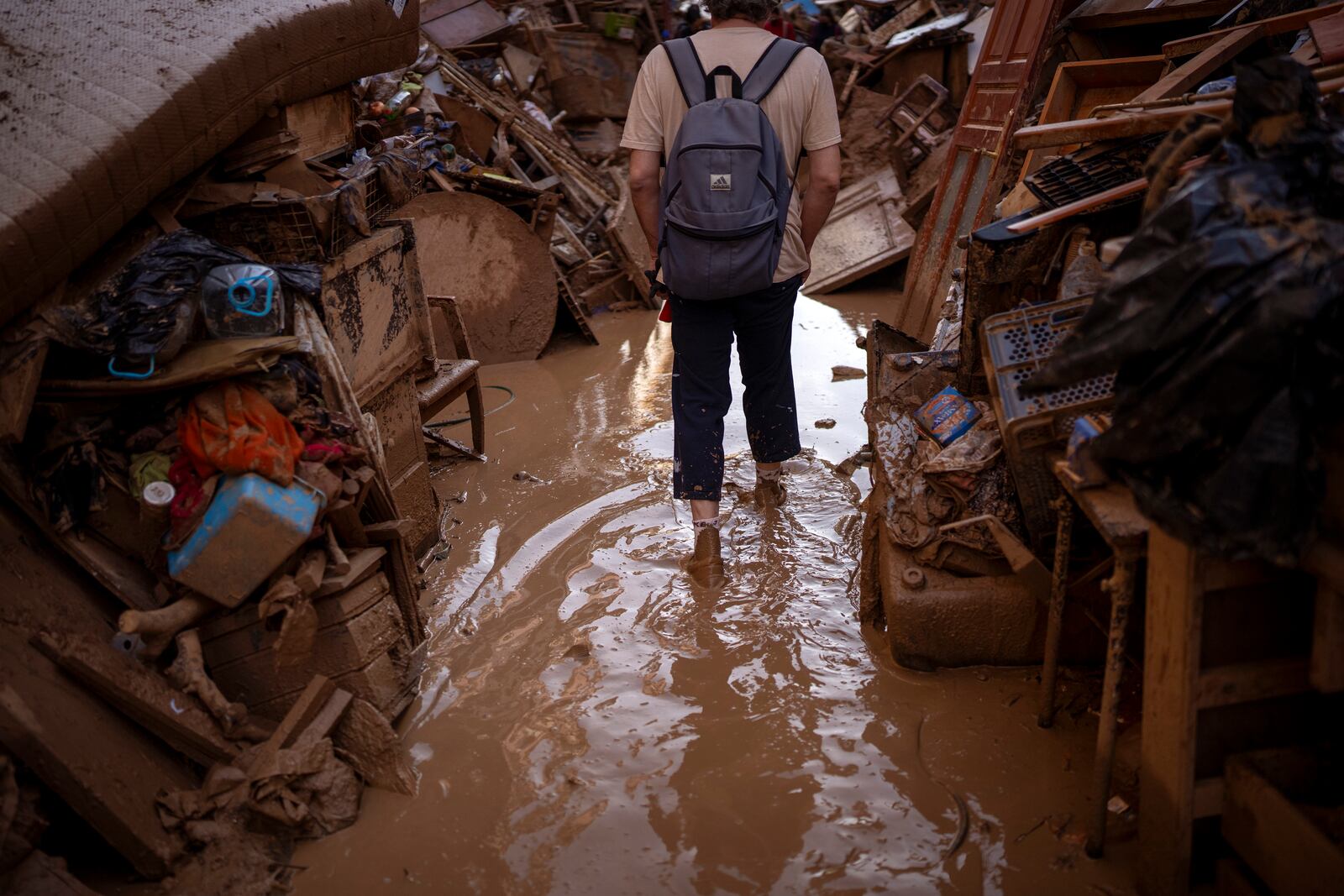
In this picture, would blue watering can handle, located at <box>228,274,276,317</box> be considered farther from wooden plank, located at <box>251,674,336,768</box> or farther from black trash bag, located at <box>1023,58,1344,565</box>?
black trash bag, located at <box>1023,58,1344,565</box>

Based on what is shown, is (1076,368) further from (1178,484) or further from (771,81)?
(771,81)

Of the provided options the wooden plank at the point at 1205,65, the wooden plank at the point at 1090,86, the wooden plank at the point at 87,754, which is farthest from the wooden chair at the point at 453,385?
the wooden plank at the point at 1205,65

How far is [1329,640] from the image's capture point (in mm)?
1800

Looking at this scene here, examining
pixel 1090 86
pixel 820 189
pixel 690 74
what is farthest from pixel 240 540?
pixel 1090 86

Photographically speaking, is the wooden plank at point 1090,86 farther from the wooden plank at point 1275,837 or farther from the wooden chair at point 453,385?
the wooden plank at point 1275,837

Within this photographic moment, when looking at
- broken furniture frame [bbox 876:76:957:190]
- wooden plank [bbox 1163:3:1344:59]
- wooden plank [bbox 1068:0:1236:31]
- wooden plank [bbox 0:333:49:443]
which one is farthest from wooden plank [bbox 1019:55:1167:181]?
broken furniture frame [bbox 876:76:957:190]

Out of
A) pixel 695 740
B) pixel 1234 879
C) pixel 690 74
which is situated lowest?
pixel 695 740

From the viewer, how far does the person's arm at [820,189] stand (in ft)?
11.4

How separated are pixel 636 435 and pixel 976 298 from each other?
258cm

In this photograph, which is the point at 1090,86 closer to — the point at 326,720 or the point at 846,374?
the point at 846,374

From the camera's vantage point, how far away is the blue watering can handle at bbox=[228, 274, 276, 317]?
9.41 ft

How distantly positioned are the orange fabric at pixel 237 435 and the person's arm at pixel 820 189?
199cm

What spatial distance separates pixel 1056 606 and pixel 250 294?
2.50 m

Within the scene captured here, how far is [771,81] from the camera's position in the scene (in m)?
3.27
